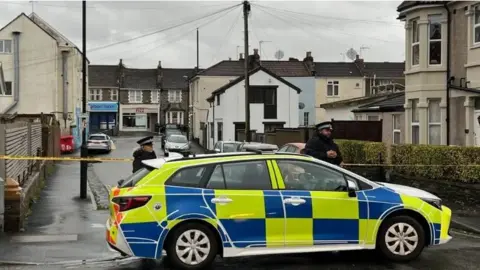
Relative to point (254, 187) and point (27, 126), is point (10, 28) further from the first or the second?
point (254, 187)

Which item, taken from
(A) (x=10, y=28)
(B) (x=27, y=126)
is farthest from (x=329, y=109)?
(B) (x=27, y=126)

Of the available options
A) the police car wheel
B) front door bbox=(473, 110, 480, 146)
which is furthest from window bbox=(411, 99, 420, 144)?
the police car wheel

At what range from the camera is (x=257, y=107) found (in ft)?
154

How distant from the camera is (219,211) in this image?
7555mm

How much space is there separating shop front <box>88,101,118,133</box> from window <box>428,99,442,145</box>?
61313 millimetres

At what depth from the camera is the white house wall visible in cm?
4691

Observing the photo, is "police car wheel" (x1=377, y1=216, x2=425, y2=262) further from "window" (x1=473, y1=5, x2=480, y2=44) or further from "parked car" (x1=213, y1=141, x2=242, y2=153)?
"parked car" (x1=213, y1=141, x2=242, y2=153)

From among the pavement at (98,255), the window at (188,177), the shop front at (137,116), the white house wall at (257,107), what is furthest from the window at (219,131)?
the window at (188,177)

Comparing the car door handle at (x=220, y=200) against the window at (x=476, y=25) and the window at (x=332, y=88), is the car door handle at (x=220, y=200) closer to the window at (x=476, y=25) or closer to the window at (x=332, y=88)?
the window at (x=476, y=25)

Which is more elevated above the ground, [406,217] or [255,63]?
[255,63]

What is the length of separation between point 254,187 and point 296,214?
0.62 metres

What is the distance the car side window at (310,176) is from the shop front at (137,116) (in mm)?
72753

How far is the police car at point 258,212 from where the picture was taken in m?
7.46

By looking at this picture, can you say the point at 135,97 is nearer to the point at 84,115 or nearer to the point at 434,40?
the point at 84,115
